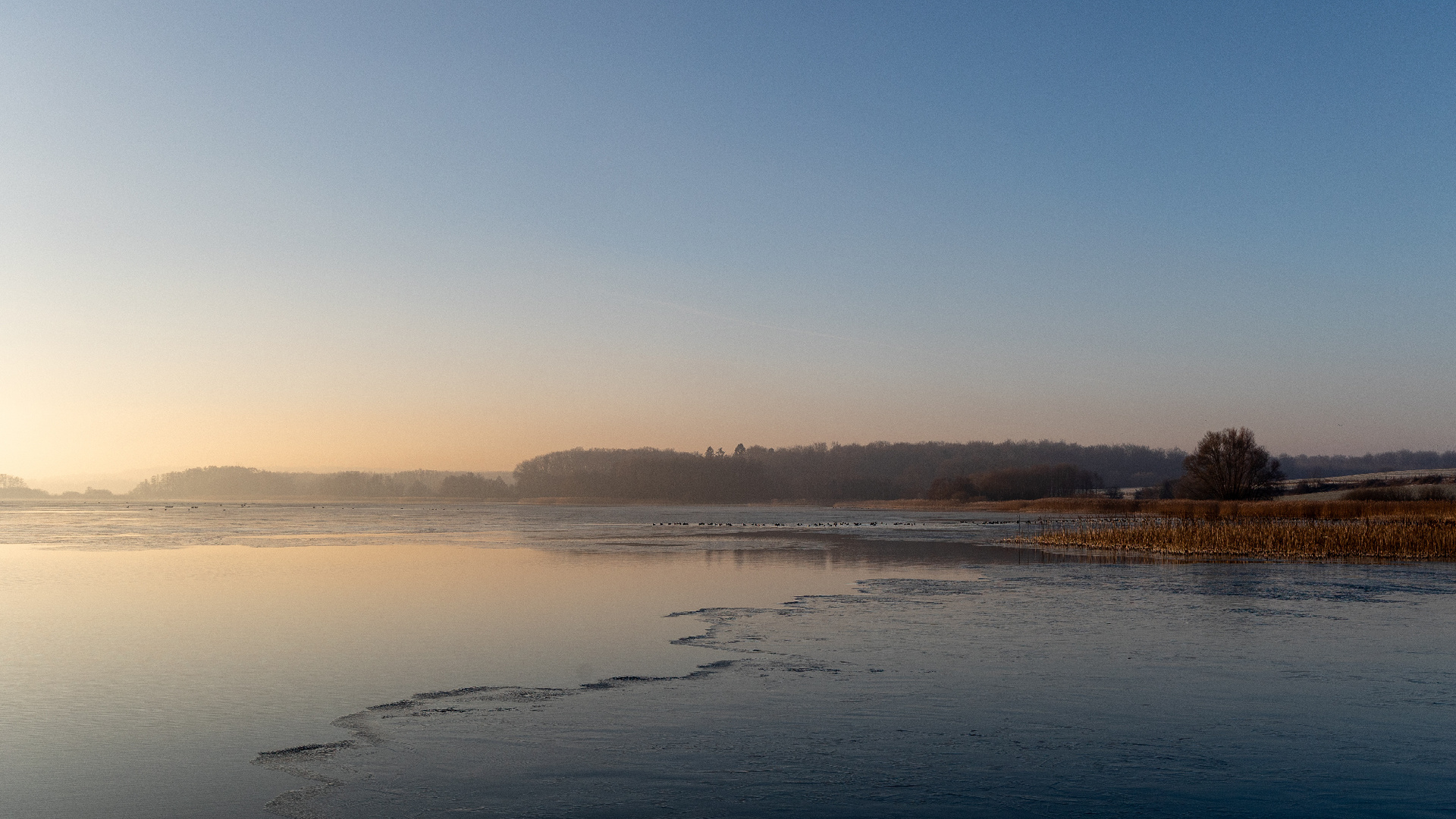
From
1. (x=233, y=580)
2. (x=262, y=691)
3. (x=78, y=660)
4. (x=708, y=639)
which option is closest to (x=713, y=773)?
(x=262, y=691)

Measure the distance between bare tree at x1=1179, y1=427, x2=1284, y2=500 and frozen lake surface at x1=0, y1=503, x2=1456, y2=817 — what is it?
6180 cm

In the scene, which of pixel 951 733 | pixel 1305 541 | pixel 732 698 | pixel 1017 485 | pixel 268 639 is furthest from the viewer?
pixel 1017 485

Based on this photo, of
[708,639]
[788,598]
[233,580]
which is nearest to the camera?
[708,639]

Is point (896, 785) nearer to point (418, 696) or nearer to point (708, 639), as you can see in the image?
point (418, 696)

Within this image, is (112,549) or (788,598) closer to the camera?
(788,598)

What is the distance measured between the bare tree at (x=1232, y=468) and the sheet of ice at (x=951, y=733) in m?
69.0

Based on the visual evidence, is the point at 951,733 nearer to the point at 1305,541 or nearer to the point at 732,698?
the point at 732,698

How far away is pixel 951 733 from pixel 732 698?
2090mm

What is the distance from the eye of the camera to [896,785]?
629 cm

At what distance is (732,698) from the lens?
8.85 m

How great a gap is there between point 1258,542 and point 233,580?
26787mm

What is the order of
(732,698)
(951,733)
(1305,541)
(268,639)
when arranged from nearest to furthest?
1. (951,733)
2. (732,698)
3. (268,639)
4. (1305,541)

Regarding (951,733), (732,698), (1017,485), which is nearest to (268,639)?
(732,698)

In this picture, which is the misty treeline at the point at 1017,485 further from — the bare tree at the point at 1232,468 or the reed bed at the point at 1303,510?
the reed bed at the point at 1303,510
